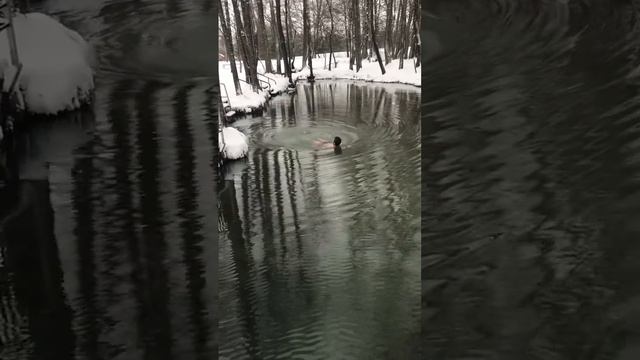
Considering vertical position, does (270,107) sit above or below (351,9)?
below

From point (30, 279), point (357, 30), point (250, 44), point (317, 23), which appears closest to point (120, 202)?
point (30, 279)

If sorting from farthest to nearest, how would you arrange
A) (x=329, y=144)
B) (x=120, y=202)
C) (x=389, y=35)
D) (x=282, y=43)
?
(x=389, y=35), (x=282, y=43), (x=329, y=144), (x=120, y=202)

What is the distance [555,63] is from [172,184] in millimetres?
988

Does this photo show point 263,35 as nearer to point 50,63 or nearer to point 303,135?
point 303,135

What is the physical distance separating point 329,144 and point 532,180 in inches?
266

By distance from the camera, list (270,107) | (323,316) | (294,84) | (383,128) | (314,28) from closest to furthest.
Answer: (323,316), (383,128), (270,107), (294,84), (314,28)

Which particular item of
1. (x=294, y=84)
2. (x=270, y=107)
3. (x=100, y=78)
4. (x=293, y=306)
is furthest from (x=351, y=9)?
(x=100, y=78)

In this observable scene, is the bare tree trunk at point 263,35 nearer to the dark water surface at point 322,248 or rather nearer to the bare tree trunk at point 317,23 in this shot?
the bare tree trunk at point 317,23

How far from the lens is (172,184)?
147cm

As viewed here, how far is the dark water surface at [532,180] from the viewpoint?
4.13 feet

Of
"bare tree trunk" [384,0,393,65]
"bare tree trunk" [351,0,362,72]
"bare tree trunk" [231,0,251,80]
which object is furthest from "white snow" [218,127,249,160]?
"bare tree trunk" [384,0,393,65]

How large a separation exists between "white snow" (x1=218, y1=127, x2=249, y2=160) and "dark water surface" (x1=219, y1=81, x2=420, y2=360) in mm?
166

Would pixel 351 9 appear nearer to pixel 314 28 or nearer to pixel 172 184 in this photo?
pixel 314 28

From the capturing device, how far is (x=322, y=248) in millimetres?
4871
